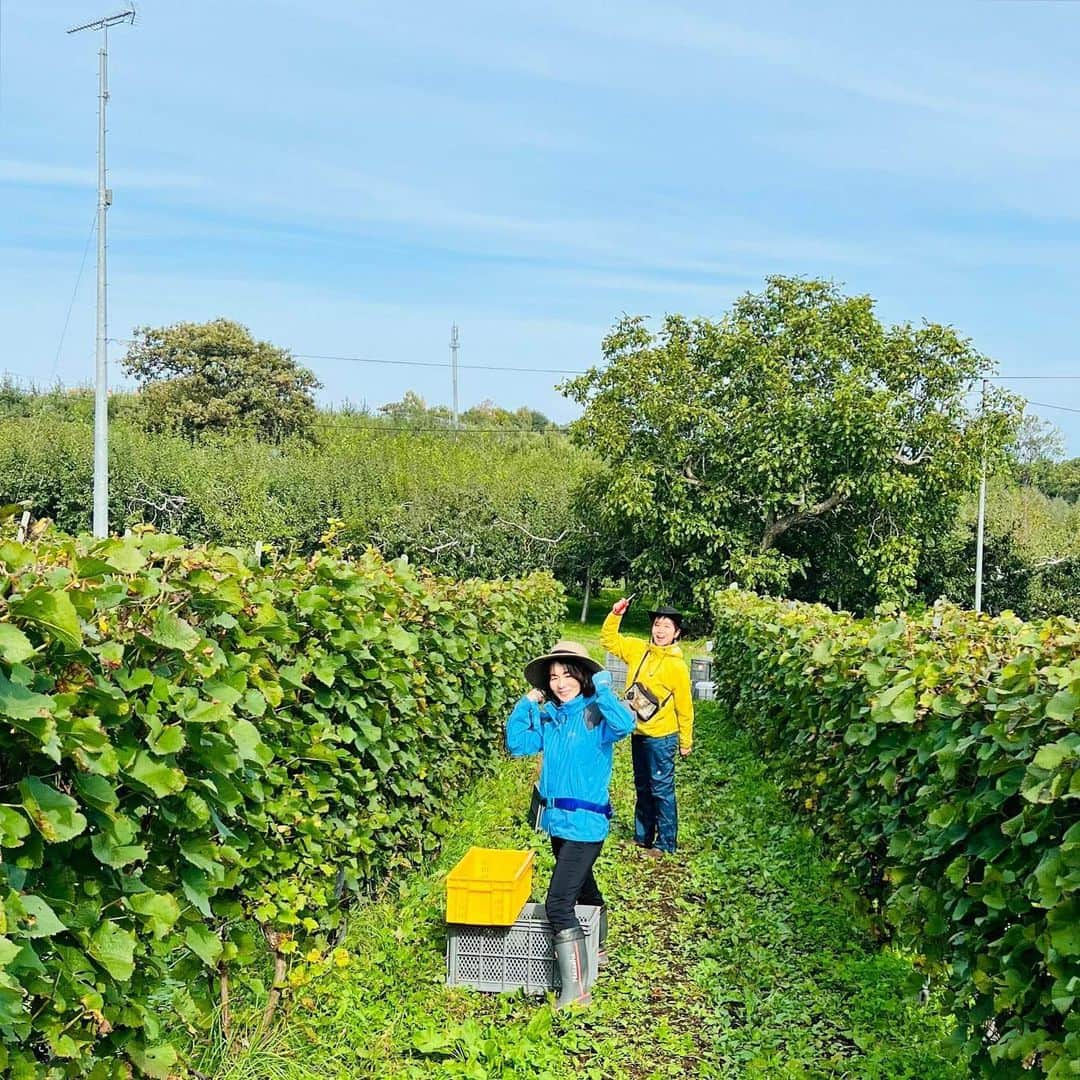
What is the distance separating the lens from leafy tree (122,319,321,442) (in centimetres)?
5875

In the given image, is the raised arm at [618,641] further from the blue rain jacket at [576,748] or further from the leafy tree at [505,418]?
the leafy tree at [505,418]

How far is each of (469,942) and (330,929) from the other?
2.39ft

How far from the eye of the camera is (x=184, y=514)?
42.2 meters

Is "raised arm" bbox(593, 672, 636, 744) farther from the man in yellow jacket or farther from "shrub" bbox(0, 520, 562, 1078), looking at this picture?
the man in yellow jacket

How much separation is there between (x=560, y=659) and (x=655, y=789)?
3239 millimetres

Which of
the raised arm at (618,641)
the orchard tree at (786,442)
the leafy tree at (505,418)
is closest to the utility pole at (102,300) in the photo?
the orchard tree at (786,442)

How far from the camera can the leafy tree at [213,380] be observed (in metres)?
58.8

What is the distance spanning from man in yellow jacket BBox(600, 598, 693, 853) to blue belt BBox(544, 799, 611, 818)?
2.82 meters

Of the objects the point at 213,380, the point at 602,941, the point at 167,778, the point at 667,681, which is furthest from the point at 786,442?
the point at 213,380

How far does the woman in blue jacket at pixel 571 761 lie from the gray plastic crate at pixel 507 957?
0.10m

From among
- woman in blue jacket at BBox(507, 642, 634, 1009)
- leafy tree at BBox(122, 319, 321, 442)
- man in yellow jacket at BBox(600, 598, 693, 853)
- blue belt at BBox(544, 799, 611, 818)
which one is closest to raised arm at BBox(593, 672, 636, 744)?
woman in blue jacket at BBox(507, 642, 634, 1009)

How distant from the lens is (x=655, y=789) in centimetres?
895

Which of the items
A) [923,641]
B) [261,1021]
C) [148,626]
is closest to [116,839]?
[148,626]

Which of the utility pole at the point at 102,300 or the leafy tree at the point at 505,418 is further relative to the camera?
the leafy tree at the point at 505,418
